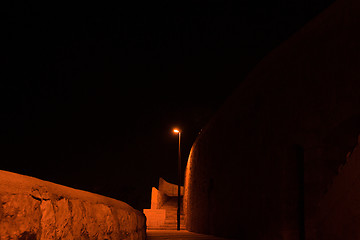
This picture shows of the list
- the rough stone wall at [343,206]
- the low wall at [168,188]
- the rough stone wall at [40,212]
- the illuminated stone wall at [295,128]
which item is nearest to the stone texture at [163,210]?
the low wall at [168,188]

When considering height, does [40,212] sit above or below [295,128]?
below

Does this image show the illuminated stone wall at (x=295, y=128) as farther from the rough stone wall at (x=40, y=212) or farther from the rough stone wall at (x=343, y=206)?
the rough stone wall at (x=40, y=212)

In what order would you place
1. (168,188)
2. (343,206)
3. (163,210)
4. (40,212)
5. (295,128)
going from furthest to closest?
(168,188) < (163,210) < (295,128) < (343,206) < (40,212)

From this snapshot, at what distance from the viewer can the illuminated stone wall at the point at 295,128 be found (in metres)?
6.39

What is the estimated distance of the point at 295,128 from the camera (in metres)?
7.51

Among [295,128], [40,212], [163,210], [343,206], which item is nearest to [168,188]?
[163,210]

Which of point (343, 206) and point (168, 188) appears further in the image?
point (168, 188)

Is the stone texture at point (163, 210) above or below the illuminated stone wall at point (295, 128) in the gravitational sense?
below

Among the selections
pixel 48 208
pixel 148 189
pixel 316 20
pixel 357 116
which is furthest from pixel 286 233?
pixel 148 189

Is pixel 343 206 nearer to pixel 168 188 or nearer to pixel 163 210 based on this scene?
pixel 163 210

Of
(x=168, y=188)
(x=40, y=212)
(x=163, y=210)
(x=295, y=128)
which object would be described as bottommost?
(x=163, y=210)

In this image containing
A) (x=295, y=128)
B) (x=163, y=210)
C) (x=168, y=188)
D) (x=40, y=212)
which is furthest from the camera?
(x=168, y=188)

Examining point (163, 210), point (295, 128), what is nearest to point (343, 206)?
point (295, 128)

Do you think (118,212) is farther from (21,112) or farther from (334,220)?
(21,112)
